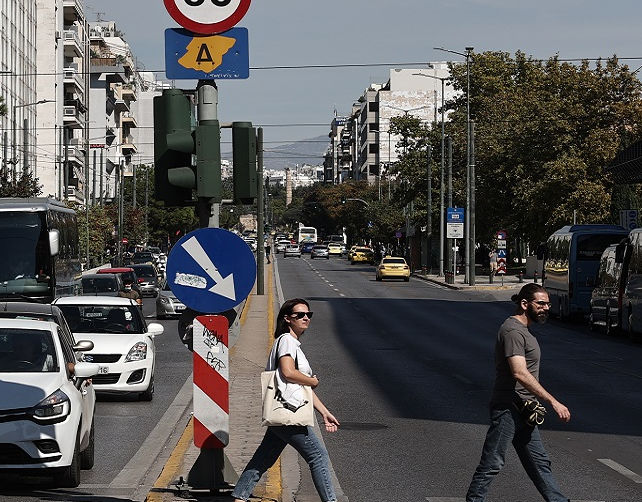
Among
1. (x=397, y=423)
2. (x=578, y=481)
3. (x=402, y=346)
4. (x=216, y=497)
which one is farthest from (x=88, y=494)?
(x=402, y=346)

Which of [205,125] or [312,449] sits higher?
[205,125]

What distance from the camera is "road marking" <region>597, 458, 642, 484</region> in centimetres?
1251

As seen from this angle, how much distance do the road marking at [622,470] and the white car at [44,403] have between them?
199 inches

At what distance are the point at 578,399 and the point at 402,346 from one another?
1175 centimetres

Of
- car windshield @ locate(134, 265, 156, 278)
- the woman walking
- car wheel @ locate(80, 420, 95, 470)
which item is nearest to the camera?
the woman walking

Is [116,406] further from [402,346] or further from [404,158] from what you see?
[404,158]

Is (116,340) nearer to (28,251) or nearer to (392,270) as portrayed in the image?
(28,251)

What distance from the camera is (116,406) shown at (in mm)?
19234

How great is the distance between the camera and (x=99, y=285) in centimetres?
4319

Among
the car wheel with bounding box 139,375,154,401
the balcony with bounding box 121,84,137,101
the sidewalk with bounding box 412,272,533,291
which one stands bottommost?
the sidewalk with bounding box 412,272,533,291

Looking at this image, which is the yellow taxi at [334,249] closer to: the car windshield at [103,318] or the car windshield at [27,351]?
the car windshield at [103,318]

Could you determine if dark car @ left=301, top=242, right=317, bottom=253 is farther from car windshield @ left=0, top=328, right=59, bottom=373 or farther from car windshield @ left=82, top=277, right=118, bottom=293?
car windshield @ left=0, top=328, right=59, bottom=373

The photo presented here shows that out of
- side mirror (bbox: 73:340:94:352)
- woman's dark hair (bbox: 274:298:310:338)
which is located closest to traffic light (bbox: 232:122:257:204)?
woman's dark hair (bbox: 274:298:310:338)

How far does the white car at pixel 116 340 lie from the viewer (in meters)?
19.4
